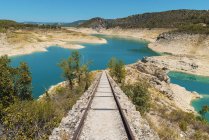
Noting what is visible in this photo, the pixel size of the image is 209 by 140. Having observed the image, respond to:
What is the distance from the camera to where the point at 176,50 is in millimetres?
134875

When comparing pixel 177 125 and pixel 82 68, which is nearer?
pixel 177 125

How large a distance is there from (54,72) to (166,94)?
1432 inches

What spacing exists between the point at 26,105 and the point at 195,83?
198ft

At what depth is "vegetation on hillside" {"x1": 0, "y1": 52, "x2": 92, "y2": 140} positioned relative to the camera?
18719 millimetres

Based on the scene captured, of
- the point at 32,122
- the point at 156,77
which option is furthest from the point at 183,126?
the point at 156,77

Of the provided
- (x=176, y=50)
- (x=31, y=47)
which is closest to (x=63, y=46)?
(x=31, y=47)

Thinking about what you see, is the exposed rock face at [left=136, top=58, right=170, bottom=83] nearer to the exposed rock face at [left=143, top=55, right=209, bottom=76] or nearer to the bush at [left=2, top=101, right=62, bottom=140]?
the exposed rock face at [left=143, top=55, right=209, bottom=76]

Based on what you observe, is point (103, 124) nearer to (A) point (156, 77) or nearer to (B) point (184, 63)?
(A) point (156, 77)

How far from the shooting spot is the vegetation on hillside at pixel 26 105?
18.7m

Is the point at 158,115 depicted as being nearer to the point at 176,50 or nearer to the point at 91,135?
the point at 91,135

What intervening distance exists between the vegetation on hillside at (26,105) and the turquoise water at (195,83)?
2431 centimetres

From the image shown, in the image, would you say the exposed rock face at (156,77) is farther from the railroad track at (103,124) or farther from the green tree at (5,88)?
the railroad track at (103,124)

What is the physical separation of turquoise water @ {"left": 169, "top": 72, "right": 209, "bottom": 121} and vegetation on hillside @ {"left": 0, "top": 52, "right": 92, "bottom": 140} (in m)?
24.3

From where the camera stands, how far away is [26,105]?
85.9ft
